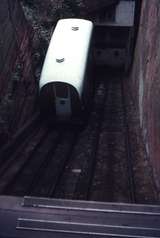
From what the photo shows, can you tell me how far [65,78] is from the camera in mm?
11391

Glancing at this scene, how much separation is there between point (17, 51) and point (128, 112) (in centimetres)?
464

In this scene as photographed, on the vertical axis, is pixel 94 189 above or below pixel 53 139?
above

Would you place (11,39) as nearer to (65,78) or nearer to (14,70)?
(14,70)

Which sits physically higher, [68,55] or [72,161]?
[68,55]

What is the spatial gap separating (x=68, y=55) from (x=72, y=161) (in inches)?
137

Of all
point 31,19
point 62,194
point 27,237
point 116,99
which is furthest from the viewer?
point 116,99

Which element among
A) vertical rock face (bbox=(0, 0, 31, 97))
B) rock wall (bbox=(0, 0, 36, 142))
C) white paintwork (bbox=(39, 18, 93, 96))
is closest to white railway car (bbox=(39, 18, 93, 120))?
white paintwork (bbox=(39, 18, 93, 96))

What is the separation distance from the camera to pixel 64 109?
11828 millimetres

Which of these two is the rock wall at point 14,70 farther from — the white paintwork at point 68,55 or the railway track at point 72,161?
the white paintwork at point 68,55

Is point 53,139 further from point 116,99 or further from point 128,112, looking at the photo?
point 116,99

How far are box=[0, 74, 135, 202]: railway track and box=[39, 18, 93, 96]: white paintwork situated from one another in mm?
1562

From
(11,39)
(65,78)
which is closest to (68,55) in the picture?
(65,78)

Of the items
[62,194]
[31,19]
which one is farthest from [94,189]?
[31,19]

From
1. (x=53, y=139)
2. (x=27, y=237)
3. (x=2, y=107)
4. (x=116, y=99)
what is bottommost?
(x=116, y=99)
